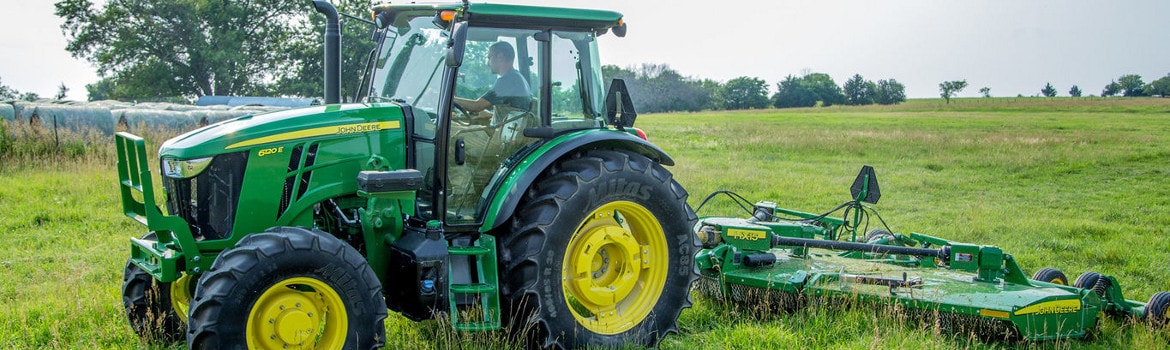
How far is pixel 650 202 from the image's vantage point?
5508mm

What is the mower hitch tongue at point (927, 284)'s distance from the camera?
5660 mm

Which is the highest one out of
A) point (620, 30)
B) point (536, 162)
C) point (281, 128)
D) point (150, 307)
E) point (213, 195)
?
point (620, 30)

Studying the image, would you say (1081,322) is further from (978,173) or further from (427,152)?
(978,173)

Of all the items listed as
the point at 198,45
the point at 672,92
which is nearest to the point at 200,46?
the point at 198,45

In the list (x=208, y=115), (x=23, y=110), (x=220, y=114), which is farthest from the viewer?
(x=220, y=114)

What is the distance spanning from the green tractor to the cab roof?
0.04 feet

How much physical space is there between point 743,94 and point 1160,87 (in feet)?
116

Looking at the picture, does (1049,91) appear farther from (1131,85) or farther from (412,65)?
(412,65)

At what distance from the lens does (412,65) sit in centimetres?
541

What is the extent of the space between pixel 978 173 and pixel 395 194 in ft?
51.1

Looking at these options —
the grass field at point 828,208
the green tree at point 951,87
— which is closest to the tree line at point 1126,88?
the green tree at point 951,87

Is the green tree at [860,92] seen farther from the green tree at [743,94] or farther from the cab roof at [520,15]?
the cab roof at [520,15]

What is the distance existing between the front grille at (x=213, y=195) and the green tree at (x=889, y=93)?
81999mm

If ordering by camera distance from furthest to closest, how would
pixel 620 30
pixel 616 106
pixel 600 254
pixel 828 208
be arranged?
pixel 828 208
pixel 616 106
pixel 620 30
pixel 600 254
